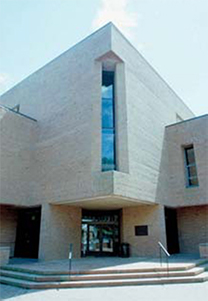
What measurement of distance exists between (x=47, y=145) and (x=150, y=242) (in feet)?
26.0

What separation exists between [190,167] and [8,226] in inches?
463

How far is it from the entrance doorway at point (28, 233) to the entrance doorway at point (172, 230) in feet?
25.5

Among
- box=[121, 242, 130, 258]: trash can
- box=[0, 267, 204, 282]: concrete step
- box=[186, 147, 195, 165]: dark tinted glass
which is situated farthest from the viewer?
box=[186, 147, 195, 165]: dark tinted glass

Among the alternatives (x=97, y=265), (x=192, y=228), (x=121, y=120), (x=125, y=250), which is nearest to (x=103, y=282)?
(x=97, y=265)

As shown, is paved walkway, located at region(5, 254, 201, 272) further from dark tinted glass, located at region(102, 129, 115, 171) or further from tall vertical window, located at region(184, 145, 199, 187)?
tall vertical window, located at region(184, 145, 199, 187)

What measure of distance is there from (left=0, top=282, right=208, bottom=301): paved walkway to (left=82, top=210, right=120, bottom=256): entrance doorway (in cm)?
753

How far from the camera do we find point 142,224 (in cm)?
1431

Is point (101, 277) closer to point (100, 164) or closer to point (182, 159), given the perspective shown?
point (100, 164)

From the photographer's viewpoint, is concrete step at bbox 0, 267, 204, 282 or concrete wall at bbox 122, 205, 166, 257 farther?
concrete wall at bbox 122, 205, 166, 257

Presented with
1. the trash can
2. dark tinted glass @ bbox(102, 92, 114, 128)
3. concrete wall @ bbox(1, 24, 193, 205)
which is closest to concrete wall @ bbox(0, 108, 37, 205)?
concrete wall @ bbox(1, 24, 193, 205)

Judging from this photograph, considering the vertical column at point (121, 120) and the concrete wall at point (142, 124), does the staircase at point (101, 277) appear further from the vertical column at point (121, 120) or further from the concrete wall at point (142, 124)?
the vertical column at point (121, 120)

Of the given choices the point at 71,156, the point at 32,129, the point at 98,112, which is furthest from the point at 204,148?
the point at 32,129

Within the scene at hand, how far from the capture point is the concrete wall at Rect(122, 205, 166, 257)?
13617 millimetres

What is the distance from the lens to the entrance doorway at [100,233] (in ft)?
49.9
